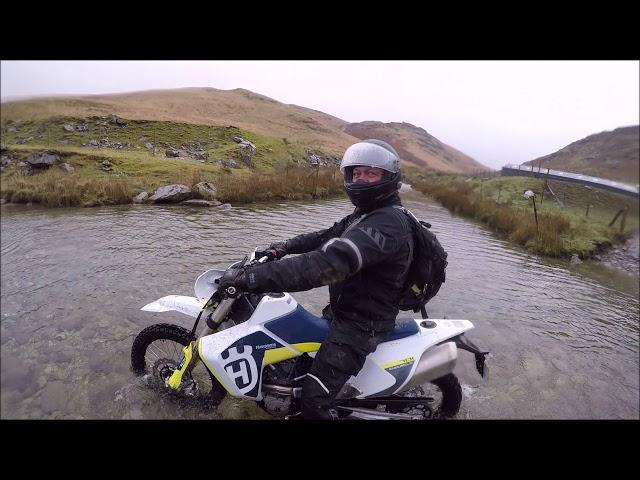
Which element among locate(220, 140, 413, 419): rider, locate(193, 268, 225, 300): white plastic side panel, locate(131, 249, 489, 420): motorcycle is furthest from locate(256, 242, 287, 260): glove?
locate(220, 140, 413, 419): rider

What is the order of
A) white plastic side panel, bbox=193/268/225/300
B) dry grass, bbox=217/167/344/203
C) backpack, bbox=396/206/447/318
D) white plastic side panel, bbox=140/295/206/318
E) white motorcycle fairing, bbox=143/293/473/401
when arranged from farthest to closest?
dry grass, bbox=217/167/344/203, white plastic side panel, bbox=140/295/206/318, white plastic side panel, bbox=193/268/225/300, white motorcycle fairing, bbox=143/293/473/401, backpack, bbox=396/206/447/318

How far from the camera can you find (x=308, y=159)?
A: 2062 cm

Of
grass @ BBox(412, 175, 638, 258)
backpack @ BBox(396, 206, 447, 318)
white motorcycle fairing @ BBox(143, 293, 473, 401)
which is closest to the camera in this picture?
grass @ BBox(412, 175, 638, 258)

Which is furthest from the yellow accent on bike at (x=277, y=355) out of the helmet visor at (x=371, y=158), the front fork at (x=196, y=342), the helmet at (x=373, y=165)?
the helmet visor at (x=371, y=158)

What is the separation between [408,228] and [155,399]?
274 centimetres

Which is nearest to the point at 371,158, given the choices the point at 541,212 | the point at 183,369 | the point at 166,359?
the point at 183,369

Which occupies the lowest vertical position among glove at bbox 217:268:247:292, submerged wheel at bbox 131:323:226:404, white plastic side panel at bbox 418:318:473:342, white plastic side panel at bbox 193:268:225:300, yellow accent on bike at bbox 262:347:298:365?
submerged wheel at bbox 131:323:226:404

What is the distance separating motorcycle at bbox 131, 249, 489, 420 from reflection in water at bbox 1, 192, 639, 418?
78cm

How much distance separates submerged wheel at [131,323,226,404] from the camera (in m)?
3.06

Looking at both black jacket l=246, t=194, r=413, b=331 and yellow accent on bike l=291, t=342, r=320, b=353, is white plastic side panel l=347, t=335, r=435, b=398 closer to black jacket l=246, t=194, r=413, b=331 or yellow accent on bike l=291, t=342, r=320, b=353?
black jacket l=246, t=194, r=413, b=331

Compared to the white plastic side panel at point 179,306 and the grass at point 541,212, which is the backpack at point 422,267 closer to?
the grass at point 541,212

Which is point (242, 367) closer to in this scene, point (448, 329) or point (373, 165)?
point (448, 329)

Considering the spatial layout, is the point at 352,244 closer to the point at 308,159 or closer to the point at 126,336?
the point at 126,336

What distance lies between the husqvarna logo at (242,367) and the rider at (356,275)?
1.36 ft
